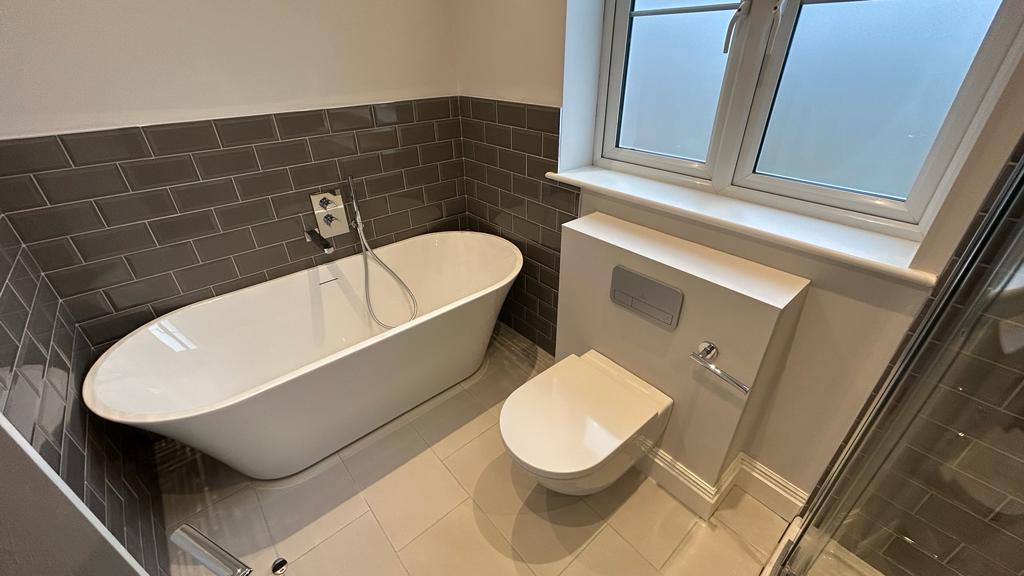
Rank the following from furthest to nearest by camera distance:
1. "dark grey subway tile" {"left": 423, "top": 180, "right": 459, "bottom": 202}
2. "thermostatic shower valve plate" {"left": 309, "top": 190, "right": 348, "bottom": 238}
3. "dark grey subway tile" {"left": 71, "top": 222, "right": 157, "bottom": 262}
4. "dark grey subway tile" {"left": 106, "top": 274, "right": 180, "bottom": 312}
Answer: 1. "dark grey subway tile" {"left": 423, "top": 180, "right": 459, "bottom": 202}
2. "thermostatic shower valve plate" {"left": 309, "top": 190, "right": 348, "bottom": 238}
3. "dark grey subway tile" {"left": 106, "top": 274, "right": 180, "bottom": 312}
4. "dark grey subway tile" {"left": 71, "top": 222, "right": 157, "bottom": 262}

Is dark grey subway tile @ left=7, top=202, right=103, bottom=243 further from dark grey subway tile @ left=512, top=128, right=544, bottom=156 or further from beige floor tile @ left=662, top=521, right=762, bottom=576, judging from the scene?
beige floor tile @ left=662, top=521, right=762, bottom=576

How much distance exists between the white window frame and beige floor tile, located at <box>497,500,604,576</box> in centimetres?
128

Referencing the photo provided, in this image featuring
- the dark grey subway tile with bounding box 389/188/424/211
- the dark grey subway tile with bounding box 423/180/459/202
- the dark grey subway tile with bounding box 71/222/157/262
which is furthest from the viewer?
the dark grey subway tile with bounding box 423/180/459/202

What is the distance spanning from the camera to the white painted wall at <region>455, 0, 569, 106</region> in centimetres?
157

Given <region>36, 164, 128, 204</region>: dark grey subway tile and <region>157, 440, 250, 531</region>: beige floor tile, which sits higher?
<region>36, 164, 128, 204</region>: dark grey subway tile

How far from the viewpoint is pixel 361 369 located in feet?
4.95

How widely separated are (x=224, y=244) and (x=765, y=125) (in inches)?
81.9

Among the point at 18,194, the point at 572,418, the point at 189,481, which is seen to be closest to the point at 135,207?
the point at 18,194

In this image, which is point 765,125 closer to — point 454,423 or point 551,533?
point 551,533

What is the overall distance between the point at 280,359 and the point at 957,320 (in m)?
2.33

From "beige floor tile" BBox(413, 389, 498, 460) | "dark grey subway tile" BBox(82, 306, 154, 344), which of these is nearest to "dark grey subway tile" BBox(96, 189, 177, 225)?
"dark grey subway tile" BBox(82, 306, 154, 344)

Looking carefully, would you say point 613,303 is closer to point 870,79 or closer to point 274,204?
point 870,79

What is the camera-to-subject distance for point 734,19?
1284 mm

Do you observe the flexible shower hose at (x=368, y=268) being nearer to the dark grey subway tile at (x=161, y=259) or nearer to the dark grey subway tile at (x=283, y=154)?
the dark grey subway tile at (x=283, y=154)
